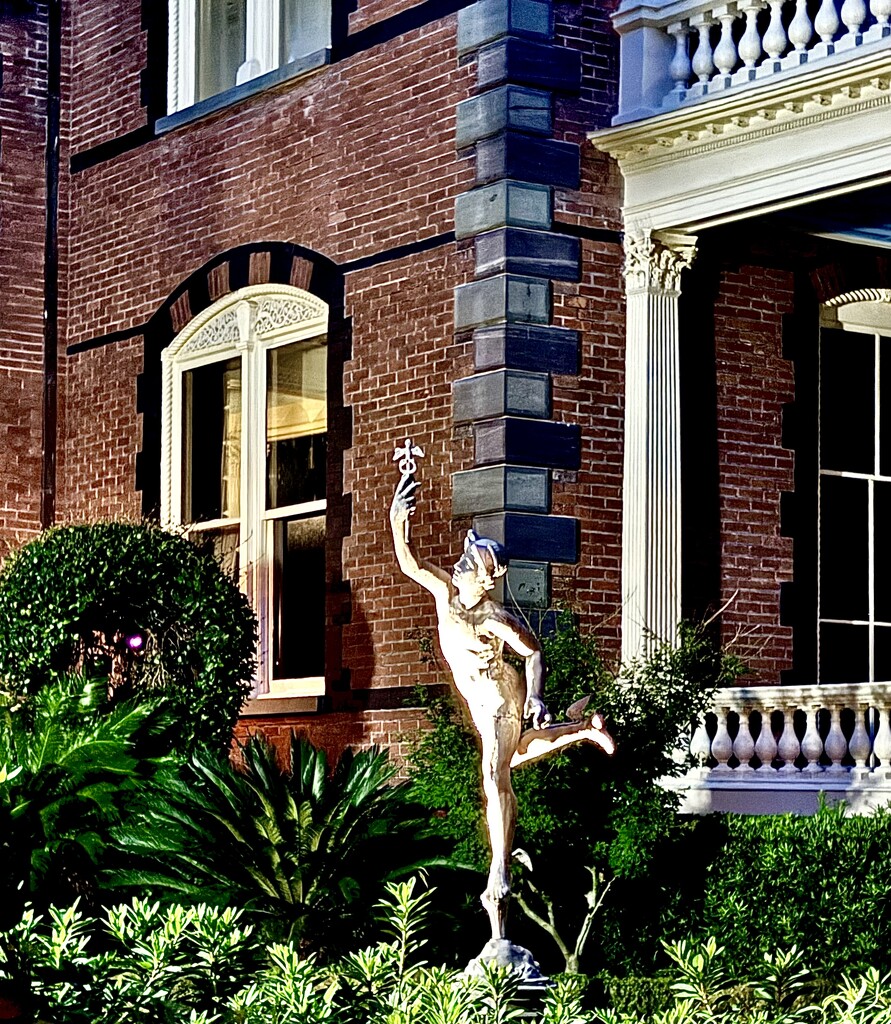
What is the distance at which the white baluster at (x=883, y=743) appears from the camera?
12516 mm

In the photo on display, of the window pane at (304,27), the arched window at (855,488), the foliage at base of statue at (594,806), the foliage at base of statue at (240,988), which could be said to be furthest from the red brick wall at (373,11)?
the foliage at base of statue at (240,988)

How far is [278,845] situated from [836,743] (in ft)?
11.7

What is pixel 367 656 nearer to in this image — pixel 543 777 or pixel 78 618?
pixel 78 618

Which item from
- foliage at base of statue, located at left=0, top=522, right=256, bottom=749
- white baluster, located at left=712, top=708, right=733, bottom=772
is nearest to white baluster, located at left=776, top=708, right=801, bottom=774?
white baluster, located at left=712, top=708, right=733, bottom=772

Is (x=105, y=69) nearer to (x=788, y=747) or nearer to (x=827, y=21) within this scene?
(x=827, y=21)

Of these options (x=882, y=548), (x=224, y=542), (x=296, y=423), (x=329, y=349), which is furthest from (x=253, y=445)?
(x=882, y=548)

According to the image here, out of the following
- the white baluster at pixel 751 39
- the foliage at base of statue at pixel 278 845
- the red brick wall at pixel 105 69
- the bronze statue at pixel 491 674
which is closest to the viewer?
the bronze statue at pixel 491 674

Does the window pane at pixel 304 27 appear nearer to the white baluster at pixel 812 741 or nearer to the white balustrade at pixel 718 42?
the white balustrade at pixel 718 42

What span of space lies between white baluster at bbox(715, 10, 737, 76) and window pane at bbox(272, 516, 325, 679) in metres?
4.30

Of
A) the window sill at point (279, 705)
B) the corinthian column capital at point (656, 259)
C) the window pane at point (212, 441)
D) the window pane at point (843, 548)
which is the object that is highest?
the corinthian column capital at point (656, 259)

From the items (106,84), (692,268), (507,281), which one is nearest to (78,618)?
(507,281)

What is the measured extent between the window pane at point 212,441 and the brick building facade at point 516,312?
3cm

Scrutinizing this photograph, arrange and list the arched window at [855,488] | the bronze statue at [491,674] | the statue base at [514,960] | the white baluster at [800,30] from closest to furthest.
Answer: the statue base at [514,960], the bronze statue at [491,674], the white baluster at [800,30], the arched window at [855,488]

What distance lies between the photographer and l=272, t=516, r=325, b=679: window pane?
1573cm
